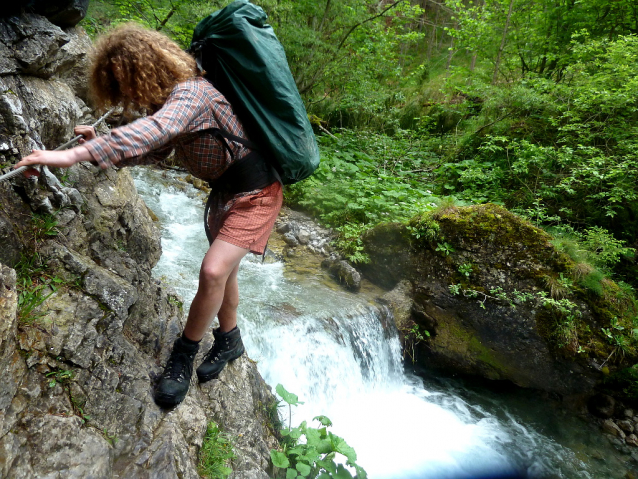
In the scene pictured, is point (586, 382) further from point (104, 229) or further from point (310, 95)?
point (310, 95)

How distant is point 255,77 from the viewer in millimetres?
1944

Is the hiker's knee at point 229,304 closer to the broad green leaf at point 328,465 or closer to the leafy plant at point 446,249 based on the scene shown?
the broad green leaf at point 328,465

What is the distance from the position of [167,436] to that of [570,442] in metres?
5.55

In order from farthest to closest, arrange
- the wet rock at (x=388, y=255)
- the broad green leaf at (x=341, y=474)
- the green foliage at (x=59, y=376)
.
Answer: the wet rock at (x=388, y=255) < the broad green leaf at (x=341, y=474) < the green foliage at (x=59, y=376)

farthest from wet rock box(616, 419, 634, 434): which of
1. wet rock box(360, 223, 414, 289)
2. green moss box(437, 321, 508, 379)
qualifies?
wet rock box(360, 223, 414, 289)

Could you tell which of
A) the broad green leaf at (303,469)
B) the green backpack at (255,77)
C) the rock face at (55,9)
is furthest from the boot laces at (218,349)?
the rock face at (55,9)

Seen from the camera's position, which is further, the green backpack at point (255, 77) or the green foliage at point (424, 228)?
the green foliage at point (424, 228)

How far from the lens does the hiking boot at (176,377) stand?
2234 millimetres

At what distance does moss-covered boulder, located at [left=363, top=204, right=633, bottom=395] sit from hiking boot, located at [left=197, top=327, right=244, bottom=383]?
3.74 meters

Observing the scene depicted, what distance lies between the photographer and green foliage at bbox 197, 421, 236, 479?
2.23m

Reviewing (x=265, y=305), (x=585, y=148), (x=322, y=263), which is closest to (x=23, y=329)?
(x=265, y=305)

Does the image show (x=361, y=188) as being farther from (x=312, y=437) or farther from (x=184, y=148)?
(x=184, y=148)

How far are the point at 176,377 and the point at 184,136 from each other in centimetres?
141

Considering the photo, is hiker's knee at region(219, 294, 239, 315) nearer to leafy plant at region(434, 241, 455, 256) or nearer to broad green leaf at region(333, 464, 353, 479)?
broad green leaf at region(333, 464, 353, 479)
